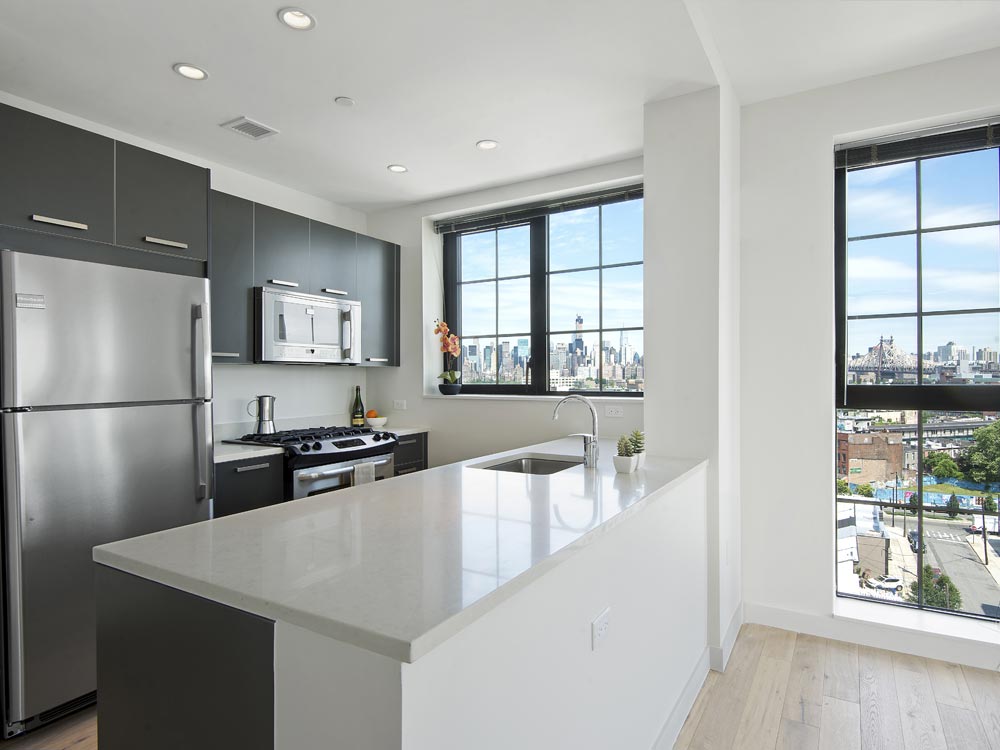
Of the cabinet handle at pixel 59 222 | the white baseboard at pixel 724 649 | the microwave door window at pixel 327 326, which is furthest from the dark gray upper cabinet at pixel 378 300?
the white baseboard at pixel 724 649

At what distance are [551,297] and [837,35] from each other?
207cm

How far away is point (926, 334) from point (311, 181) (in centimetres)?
363

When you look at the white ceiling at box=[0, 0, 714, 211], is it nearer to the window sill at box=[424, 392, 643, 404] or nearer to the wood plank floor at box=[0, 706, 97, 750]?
the window sill at box=[424, 392, 643, 404]

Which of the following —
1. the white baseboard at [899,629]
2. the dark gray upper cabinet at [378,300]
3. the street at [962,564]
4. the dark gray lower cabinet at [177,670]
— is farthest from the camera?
the dark gray upper cabinet at [378,300]

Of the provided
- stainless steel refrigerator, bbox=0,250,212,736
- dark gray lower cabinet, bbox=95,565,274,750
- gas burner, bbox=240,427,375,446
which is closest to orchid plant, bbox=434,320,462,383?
gas burner, bbox=240,427,375,446

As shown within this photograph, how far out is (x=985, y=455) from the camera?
253 cm

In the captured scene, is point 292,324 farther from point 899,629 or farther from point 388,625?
point 899,629

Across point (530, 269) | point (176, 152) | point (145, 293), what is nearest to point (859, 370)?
point (530, 269)

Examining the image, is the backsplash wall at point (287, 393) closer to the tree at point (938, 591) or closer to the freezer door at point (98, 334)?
the freezer door at point (98, 334)

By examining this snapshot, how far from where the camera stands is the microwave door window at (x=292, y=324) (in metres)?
3.38

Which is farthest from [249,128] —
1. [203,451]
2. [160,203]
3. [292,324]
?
[203,451]

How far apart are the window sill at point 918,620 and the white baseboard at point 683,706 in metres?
0.86

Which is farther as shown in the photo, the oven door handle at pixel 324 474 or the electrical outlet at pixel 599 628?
the oven door handle at pixel 324 474

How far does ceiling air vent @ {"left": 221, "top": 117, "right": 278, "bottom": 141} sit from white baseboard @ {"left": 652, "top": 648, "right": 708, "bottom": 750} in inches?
126
